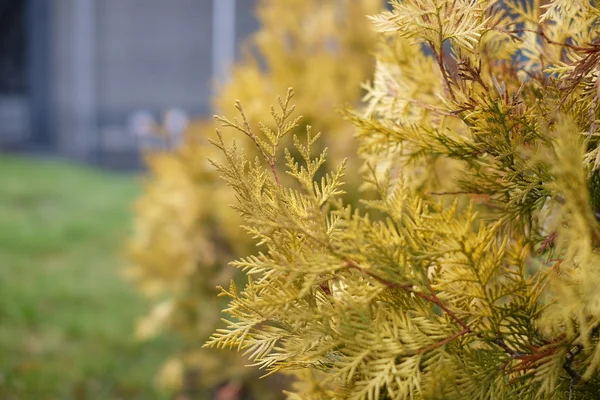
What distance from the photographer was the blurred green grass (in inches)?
198

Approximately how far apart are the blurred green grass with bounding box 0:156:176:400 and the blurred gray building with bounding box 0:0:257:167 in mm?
5673

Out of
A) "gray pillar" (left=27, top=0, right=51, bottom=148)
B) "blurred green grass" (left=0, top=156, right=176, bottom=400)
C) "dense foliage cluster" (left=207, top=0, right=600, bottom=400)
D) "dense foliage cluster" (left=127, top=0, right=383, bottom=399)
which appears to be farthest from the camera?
"gray pillar" (left=27, top=0, right=51, bottom=148)

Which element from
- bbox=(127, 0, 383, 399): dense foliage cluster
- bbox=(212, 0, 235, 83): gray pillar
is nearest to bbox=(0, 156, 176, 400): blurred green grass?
bbox=(127, 0, 383, 399): dense foliage cluster

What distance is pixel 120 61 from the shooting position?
1816cm

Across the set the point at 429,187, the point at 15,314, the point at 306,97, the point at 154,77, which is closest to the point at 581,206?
the point at 429,187

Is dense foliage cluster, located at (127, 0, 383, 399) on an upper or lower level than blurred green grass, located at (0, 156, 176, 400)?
upper

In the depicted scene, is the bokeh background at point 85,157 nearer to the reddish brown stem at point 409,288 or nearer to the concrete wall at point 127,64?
the concrete wall at point 127,64

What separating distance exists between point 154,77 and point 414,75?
55.8 feet

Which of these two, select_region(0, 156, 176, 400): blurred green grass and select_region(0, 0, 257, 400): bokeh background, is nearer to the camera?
select_region(0, 156, 176, 400): blurred green grass

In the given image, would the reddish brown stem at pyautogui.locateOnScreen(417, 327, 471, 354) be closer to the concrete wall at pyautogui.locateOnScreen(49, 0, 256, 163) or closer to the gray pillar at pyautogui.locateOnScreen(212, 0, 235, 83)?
the gray pillar at pyautogui.locateOnScreen(212, 0, 235, 83)

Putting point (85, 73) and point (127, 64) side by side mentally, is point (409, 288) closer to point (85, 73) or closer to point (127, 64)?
point (127, 64)

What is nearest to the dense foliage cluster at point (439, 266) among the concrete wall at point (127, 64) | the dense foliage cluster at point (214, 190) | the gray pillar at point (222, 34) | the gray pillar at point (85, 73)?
the dense foliage cluster at point (214, 190)

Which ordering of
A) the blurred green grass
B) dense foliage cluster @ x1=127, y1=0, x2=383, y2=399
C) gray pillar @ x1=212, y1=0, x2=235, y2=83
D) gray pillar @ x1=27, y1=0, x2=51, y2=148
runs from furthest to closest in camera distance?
gray pillar @ x1=27, y1=0, x2=51, y2=148, gray pillar @ x1=212, y1=0, x2=235, y2=83, the blurred green grass, dense foliage cluster @ x1=127, y1=0, x2=383, y2=399

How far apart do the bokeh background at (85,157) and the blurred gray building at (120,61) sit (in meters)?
0.03
